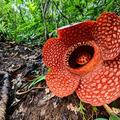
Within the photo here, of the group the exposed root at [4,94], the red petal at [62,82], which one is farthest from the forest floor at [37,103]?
the red petal at [62,82]

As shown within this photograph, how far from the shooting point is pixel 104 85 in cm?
162

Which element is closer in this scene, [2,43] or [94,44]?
[94,44]

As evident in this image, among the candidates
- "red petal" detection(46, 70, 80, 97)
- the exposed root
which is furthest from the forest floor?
"red petal" detection(46, 70, 80, 97)

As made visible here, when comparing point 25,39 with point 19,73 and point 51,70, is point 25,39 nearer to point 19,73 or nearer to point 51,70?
point 19,73

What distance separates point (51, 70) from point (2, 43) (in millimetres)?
3051

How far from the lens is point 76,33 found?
173 cm

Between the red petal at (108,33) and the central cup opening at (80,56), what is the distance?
0.27 feet

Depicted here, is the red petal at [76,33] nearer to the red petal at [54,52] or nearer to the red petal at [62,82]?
the red petal at [54,52]

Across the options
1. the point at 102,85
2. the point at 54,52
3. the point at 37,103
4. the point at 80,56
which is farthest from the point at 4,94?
the point at 102,85

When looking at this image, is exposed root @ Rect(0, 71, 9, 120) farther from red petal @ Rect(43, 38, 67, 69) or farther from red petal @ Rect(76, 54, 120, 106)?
red petal @ Rect(76, 54, 120, 106)

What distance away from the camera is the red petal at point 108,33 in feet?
5.40

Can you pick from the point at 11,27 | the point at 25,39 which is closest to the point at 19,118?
the point at 25,39

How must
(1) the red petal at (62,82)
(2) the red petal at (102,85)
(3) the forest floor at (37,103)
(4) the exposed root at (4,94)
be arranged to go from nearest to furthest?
(2) the red petal at (102,85)
(1) the red petal at (62,82)
(3) the forest floor at (37,103)
(4) the exposed root at (4,94)

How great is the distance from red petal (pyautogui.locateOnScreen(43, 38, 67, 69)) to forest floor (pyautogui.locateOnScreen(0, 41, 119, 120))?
11.1 inches
